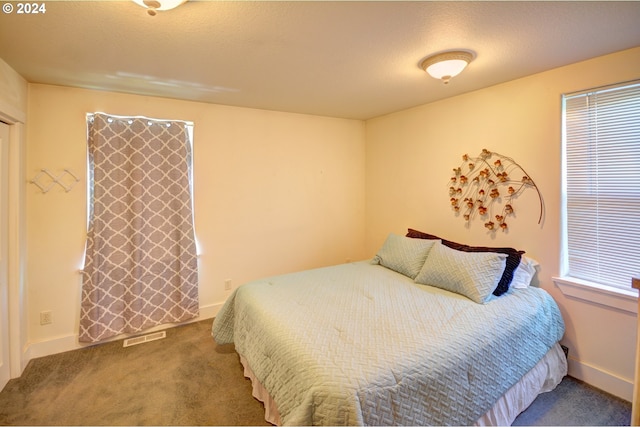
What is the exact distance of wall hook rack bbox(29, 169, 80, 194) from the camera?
7.86 ft

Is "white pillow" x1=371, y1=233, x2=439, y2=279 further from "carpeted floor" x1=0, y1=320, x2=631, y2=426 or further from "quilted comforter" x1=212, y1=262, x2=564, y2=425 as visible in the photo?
"carpeted floor" x1=0, y1=320, x2=631, y2=426

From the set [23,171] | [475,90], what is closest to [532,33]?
[475,90]

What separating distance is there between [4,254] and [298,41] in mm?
2469

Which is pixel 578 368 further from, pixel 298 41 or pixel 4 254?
pixel 4 254

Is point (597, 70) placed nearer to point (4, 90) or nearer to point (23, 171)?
point (4, 90)

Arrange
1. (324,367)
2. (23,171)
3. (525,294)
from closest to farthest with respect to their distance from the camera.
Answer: (324,367) < (525,294) < (23,171)

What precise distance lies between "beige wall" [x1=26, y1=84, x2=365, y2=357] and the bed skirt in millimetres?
1449

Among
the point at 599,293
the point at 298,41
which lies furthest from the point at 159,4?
the point at 599,293

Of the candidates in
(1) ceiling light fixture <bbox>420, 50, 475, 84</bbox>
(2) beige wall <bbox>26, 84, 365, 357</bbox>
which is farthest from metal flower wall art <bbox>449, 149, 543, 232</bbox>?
(2) beige wall <bbox>26, 84, 365, 357</bbox>

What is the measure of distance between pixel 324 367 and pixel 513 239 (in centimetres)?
202

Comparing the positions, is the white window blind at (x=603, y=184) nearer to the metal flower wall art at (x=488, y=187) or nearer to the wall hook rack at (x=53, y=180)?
the metal flower wall art at (x=488, y=187)

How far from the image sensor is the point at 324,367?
1353mm

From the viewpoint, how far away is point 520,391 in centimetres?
178

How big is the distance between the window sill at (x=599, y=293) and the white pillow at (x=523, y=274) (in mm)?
164
